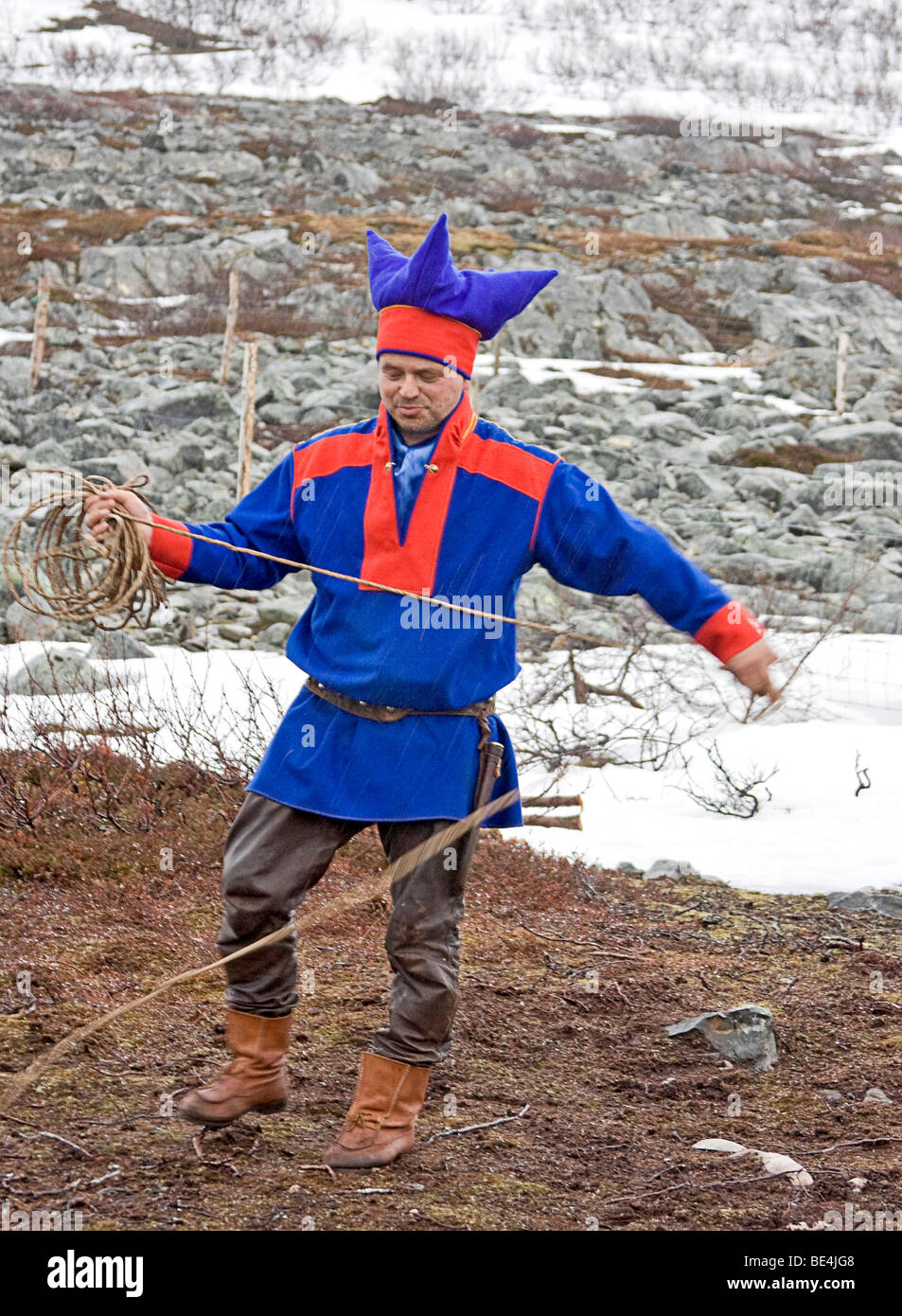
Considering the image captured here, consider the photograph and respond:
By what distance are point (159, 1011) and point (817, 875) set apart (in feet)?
10.8

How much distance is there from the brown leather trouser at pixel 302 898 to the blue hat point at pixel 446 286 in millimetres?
1131

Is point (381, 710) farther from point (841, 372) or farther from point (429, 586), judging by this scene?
point (841, 372)

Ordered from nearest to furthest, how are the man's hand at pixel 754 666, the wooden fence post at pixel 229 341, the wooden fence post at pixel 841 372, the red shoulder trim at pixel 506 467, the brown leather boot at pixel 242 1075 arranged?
the man's hand at pixel 754 666
the red shoulder trim at pixel 506 467
the brown leather boot at pixel 242 1075
the wooden fence post at pixel 229 341
the wooden fence post at pixel 841 372

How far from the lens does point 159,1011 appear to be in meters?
4.16

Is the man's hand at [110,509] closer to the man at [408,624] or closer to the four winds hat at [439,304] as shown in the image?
the man at [408,624]

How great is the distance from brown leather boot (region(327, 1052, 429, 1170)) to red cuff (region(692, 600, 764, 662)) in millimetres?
1166

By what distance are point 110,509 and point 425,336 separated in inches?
31.0

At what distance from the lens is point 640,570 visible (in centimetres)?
302

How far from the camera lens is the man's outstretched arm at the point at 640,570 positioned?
117 inches

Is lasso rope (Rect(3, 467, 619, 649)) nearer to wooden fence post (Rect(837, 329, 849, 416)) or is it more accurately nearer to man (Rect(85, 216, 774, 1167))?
man (Rect(85, 216, 774, 1167))

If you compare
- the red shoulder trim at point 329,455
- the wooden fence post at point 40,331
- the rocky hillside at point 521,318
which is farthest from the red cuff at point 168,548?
the wooden fence post at point 40,331

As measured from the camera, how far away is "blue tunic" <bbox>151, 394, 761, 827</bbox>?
300 centimetres

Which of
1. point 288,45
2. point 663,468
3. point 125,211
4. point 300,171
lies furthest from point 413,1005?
point 288,45

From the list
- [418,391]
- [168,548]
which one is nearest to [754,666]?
[418,391]
